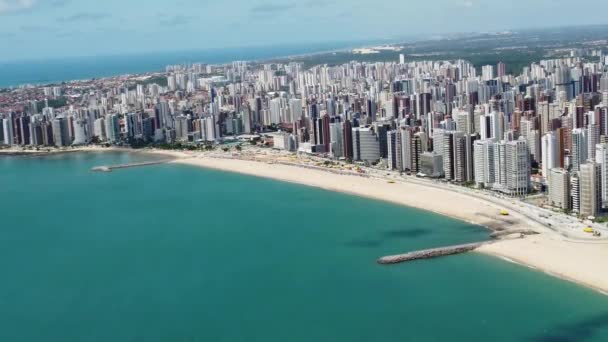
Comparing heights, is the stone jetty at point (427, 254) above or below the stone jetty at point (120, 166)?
below

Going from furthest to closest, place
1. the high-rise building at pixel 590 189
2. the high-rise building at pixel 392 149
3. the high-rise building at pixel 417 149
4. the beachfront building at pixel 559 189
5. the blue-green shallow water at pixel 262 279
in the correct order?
the high-rise building at pixel 392 149 → the high-rise building at pixel 417 149 → the beachfront building at pixel 559 189 → the high-rise building at pixel 590 189 → the blue-green shallow water at pixel 262 279

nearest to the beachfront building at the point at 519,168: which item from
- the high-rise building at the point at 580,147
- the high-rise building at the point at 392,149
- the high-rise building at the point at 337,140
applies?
the high-rise building at the point at 580,147

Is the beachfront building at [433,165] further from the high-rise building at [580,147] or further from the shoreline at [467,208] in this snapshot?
the high-rise building at [580,147]

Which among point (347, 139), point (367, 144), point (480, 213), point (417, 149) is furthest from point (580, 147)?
point (347, 139)

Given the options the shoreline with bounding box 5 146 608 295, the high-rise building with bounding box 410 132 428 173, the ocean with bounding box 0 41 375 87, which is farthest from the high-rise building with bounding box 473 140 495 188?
the ocean with bounding box 0 41 375 87

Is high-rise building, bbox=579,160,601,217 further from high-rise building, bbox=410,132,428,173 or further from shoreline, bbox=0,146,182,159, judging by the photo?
shoreline, bbox=0,146,182,159

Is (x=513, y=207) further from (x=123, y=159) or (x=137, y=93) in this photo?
(x=137, y=93)

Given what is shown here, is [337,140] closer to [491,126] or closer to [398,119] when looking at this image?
[398,119]
